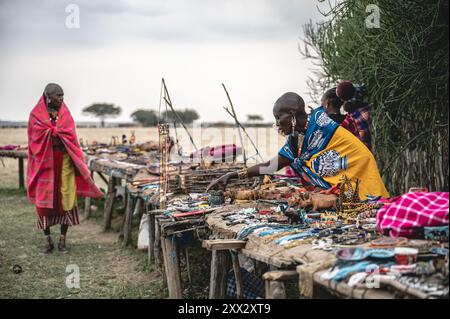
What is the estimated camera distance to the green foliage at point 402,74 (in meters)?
5.40

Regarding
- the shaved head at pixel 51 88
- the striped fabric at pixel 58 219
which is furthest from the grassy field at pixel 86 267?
the shaved head at pixel 51 88

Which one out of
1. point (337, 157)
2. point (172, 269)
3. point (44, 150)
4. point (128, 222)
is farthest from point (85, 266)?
point (337, 157)

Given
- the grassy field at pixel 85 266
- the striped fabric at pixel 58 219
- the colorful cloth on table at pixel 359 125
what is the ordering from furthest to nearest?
the striped fabric at pixel 58 219
the colorful cloth on table at pixel 359 125
the grassy field at pixel 85 266

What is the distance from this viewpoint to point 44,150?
261 inches

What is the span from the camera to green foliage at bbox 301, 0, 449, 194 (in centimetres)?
540

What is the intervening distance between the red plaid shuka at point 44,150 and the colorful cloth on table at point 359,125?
10.9ft

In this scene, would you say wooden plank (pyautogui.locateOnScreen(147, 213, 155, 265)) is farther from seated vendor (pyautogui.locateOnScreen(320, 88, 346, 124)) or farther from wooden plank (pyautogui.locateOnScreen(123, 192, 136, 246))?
seated vendor (pyautogui.locateOnScreen(320, 88, 346, 124))

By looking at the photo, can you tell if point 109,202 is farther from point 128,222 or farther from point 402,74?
point 402,74

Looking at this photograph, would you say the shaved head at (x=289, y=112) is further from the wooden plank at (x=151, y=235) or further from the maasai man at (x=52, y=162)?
the maasai man at (x=52, y=162)

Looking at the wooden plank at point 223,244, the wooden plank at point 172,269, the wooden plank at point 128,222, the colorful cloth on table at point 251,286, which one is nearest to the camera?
the wooden plank at point 223,244

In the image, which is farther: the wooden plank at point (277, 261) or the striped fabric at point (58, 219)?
the striped fabric at point (58, 219)

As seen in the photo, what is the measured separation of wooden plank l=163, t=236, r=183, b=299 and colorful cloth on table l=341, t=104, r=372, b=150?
8.11 ft

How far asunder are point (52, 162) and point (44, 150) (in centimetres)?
18

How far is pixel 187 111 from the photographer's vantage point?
47844 millimetres
